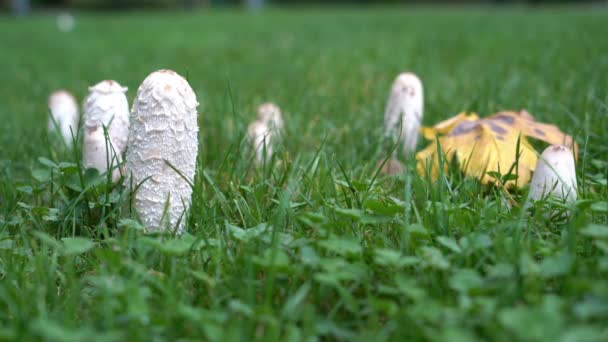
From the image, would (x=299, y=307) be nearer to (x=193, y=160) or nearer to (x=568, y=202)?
(x=193, y=160)

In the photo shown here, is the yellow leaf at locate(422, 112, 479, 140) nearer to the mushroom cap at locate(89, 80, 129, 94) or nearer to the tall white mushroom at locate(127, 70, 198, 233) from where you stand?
the tall white mushroom at locate(127, 70, 198, 233)

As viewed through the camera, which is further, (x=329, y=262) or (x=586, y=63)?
(x=586, y=63)

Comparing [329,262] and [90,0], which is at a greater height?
[90,0]

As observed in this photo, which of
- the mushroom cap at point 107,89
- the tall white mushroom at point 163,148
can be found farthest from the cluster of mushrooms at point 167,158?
the mushroom cap at point 107,89

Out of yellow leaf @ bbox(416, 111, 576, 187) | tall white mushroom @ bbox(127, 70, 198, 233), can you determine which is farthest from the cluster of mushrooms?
yellow leaf @ bbox(416, 111, 576, 187)

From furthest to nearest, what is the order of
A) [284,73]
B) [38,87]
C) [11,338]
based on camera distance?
[38,87] < [284,73] < [11,338]

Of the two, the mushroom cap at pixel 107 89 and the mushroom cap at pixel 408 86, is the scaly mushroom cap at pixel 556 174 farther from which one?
the mushroom cap at pixel 107 89

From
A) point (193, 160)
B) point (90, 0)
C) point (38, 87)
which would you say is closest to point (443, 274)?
point (193, 160)

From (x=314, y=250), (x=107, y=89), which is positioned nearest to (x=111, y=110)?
(x=107, y=89)
